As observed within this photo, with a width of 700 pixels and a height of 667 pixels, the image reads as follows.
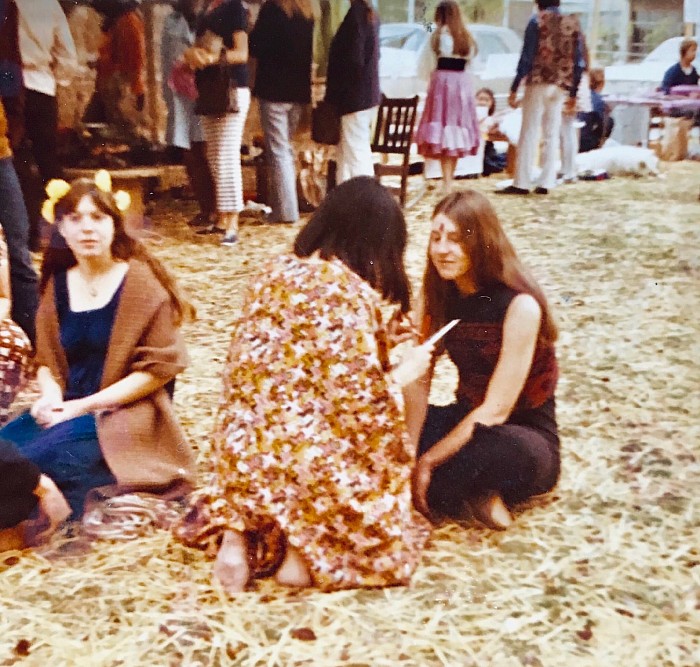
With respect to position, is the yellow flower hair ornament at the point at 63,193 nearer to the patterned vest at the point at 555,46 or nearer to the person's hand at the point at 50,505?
the person's hand at the point at 50,505

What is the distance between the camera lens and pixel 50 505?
154 cm

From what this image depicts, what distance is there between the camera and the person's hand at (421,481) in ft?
5.15

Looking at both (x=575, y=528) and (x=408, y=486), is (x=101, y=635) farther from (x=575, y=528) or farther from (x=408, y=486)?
(x=575, y=528)

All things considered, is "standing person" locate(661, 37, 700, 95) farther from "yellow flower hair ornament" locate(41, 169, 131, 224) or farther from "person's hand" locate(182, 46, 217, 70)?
"yellow flower hair ornament" locate(41, 169, 131, 224)

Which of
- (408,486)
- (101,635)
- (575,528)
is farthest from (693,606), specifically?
(101,635)

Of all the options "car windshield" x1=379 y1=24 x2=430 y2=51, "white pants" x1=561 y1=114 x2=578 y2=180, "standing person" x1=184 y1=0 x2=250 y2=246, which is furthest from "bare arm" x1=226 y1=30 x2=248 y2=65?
"white pants" x1=561 y1=114 x2=578 y2=180

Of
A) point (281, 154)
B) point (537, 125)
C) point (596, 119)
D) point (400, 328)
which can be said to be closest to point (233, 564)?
point (400, 328)

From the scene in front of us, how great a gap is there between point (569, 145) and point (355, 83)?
0.67 metres

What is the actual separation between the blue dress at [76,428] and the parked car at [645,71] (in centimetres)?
112

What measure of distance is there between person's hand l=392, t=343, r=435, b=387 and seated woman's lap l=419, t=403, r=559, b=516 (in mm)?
141

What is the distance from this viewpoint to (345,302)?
1347mm

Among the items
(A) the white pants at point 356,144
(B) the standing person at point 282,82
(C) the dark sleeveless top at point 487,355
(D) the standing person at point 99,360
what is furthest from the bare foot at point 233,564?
(A) the white pants at point 356,144

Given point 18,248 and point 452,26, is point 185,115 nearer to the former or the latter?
point 18,248

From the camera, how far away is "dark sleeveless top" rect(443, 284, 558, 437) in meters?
1.52
